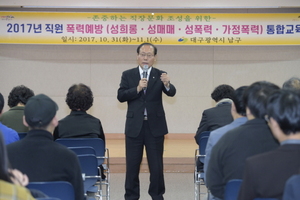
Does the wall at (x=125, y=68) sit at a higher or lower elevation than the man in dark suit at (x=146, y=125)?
higher

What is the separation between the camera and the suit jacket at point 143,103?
4.27 meters

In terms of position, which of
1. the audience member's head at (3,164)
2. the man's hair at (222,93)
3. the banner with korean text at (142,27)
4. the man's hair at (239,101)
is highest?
the banner with korean text at (142,27)

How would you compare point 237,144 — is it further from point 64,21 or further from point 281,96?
point 64,21

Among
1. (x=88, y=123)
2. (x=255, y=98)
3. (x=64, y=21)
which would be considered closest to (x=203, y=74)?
(x=64, y=21)

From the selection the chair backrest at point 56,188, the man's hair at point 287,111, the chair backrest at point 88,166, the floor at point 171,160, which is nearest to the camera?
the man's hair at point 287,111

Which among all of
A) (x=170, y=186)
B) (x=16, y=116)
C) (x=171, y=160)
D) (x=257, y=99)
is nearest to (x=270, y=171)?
(x=257, y=99)

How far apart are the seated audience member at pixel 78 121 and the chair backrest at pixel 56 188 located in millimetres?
1625

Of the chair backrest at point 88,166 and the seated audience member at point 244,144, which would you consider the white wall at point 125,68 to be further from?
the seated audience member at point 244,144

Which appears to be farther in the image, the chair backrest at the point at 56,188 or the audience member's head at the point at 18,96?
the audience member's head at the point at 18,96

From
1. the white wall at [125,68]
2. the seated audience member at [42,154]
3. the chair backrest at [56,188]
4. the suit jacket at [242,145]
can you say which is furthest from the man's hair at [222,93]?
the white wall at [125,68]

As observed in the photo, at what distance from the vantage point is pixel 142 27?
7105 millimetres

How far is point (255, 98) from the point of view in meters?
2.37

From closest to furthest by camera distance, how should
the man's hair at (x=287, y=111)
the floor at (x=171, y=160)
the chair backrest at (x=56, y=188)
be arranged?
1. the man's hair at (x=287, y=111)
2. the chair backrest at (x=56, y=188)
3. the floor at (x=171, y=160)

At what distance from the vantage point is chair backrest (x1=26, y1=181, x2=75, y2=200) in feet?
6.93
